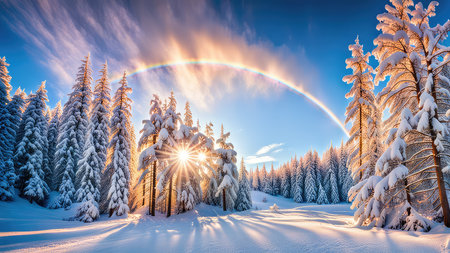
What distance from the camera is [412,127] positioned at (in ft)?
24.5

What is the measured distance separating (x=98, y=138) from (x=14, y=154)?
34.7 feet

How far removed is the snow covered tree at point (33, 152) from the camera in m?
19.7

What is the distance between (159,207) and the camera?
21.6m

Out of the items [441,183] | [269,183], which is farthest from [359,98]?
[269,183]

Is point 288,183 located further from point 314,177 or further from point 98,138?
point 98,138

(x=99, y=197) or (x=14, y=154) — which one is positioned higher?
(x=14, y=154)

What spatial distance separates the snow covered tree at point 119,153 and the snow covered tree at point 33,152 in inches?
346

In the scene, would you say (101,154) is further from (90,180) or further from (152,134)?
(152,134)

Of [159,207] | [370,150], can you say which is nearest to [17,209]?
[159,207]

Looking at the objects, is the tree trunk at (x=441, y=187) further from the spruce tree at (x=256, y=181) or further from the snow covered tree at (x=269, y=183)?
the spruce tree at (x=256, y=181)

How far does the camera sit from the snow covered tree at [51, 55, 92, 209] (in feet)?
68.2

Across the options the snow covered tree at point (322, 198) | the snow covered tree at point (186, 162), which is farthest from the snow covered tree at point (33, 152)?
the snow covered tree at point (322, 198)

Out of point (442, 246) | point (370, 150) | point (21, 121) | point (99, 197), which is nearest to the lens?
point (442, 246)

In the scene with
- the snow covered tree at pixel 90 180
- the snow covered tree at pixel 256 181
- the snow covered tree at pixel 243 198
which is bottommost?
the snow covered tree at pixel 256 181
